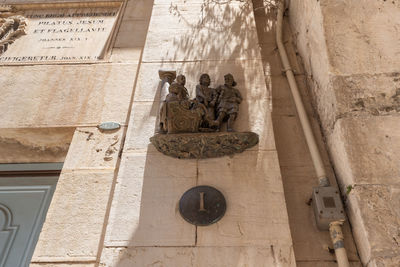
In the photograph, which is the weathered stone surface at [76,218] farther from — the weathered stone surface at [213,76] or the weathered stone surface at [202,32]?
the weathered stone surface at [202,32]

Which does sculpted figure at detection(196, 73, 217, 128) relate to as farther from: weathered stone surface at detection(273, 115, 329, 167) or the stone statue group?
weathered stone surface at detection(273, 115, 329, 167)

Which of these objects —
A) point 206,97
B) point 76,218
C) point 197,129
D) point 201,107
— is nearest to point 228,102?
point 206,97

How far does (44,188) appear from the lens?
3814 millimetres

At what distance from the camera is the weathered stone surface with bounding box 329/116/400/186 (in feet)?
8.45

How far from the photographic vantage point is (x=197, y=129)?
305 cm

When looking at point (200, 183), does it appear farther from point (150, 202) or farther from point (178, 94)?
point (178, 94)

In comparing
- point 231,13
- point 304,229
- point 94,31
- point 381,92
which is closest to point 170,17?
point 231,13

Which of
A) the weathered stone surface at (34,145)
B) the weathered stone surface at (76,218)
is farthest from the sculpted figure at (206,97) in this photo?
the weathered stone surface at (34,145)

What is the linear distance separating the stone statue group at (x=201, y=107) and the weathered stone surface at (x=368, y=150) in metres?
1.05

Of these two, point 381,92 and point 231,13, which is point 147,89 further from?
point 381,92

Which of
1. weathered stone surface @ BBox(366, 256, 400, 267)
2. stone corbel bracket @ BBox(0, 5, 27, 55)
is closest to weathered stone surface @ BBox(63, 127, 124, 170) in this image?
stone corbel bracket @ BBox(0, 5, 27, 55)

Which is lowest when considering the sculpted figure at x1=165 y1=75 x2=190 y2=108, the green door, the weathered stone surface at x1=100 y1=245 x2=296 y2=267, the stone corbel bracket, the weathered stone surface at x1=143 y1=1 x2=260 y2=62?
the weathered stone surface at x1=100 y1=245 x2=296 y2=267

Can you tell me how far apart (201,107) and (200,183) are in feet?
2.47

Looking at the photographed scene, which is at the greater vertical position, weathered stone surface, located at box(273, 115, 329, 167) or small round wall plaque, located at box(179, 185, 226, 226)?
weathered stone surface, located at box(273, 115, 329, 167)
